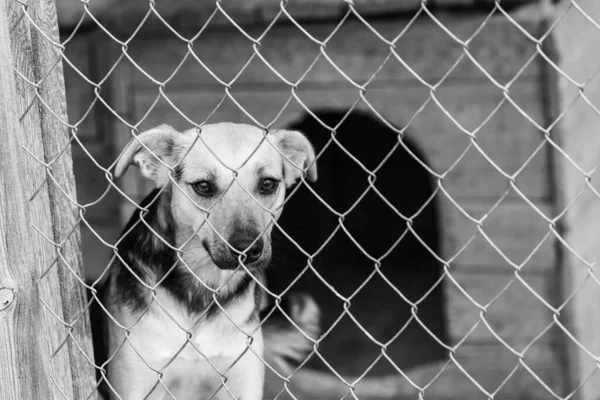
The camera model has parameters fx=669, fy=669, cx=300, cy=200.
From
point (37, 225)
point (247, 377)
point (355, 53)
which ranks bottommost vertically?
point (247, 377)

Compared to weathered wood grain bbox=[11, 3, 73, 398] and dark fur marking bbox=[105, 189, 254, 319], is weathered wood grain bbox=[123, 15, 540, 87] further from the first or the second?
weathered wood grain bbox=[11, 3, 73, 398]

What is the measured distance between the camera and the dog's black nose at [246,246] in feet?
7.33

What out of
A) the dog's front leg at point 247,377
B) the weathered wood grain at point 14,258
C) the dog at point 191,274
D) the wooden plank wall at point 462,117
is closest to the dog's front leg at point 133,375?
the dog at point 191,274

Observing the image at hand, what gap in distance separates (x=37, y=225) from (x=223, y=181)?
70cm

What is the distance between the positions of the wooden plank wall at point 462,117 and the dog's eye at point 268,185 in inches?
67.8

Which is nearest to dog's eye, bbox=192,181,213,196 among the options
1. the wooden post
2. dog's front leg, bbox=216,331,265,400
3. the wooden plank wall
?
the wooden post

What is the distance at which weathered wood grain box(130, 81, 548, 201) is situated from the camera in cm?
430

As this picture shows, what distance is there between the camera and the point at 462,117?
4.34 meters

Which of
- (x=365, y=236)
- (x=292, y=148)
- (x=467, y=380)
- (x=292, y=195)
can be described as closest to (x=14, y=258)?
(x=292, y=148)

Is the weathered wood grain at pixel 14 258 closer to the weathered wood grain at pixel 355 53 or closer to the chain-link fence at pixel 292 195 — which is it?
the chain-link fence at pixel 292 195

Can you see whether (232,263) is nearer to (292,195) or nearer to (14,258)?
(14,258)

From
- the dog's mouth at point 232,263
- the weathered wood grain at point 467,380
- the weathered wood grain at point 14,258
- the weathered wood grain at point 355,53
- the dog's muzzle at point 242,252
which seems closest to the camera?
the weathered wood grain at point 14,258

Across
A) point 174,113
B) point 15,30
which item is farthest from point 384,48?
point 15,30

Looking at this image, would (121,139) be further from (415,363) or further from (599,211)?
(599,211)
